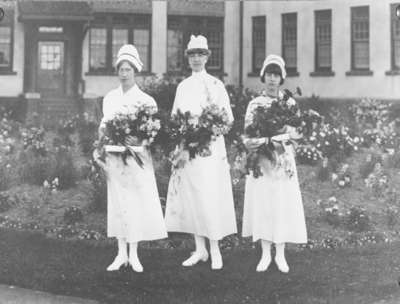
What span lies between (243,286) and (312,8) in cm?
1338

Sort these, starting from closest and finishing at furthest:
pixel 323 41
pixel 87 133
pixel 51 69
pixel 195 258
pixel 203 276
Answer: pixel 203 276 < pixel 195 258 < pixel 87 133 < pixel 323 41 < pixel 51 69

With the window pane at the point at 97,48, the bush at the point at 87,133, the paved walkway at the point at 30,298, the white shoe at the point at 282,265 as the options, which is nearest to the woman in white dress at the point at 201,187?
the white shoe at the point at 282,265

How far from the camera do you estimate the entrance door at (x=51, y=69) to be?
16.5 metres

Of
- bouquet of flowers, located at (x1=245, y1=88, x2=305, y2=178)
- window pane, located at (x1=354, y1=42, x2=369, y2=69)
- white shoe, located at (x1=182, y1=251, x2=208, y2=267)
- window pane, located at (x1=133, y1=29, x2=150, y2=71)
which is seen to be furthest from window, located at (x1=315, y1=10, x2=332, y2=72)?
white shoe, located at (x1=182, y1=251, x2=208, y2=267)

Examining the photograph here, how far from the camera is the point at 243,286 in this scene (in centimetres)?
476

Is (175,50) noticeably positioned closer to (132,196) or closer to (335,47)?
(335,47)

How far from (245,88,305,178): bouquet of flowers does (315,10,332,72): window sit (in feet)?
38.9

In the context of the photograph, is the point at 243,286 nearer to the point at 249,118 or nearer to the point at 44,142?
the point at 249,118

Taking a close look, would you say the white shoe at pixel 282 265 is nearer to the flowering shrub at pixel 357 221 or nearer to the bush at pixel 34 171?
the flowering shrub at pixel 357 221

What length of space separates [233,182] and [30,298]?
4.56m

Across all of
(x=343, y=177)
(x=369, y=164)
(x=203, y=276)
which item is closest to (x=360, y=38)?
(x=369, y=164)

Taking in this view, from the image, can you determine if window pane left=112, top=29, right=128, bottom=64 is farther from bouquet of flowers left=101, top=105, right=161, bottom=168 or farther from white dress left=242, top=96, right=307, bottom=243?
white dress left=242, top=96, right=307, bottom=243

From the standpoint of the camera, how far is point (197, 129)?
16.9ft

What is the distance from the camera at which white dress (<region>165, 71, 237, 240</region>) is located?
5.30 m
